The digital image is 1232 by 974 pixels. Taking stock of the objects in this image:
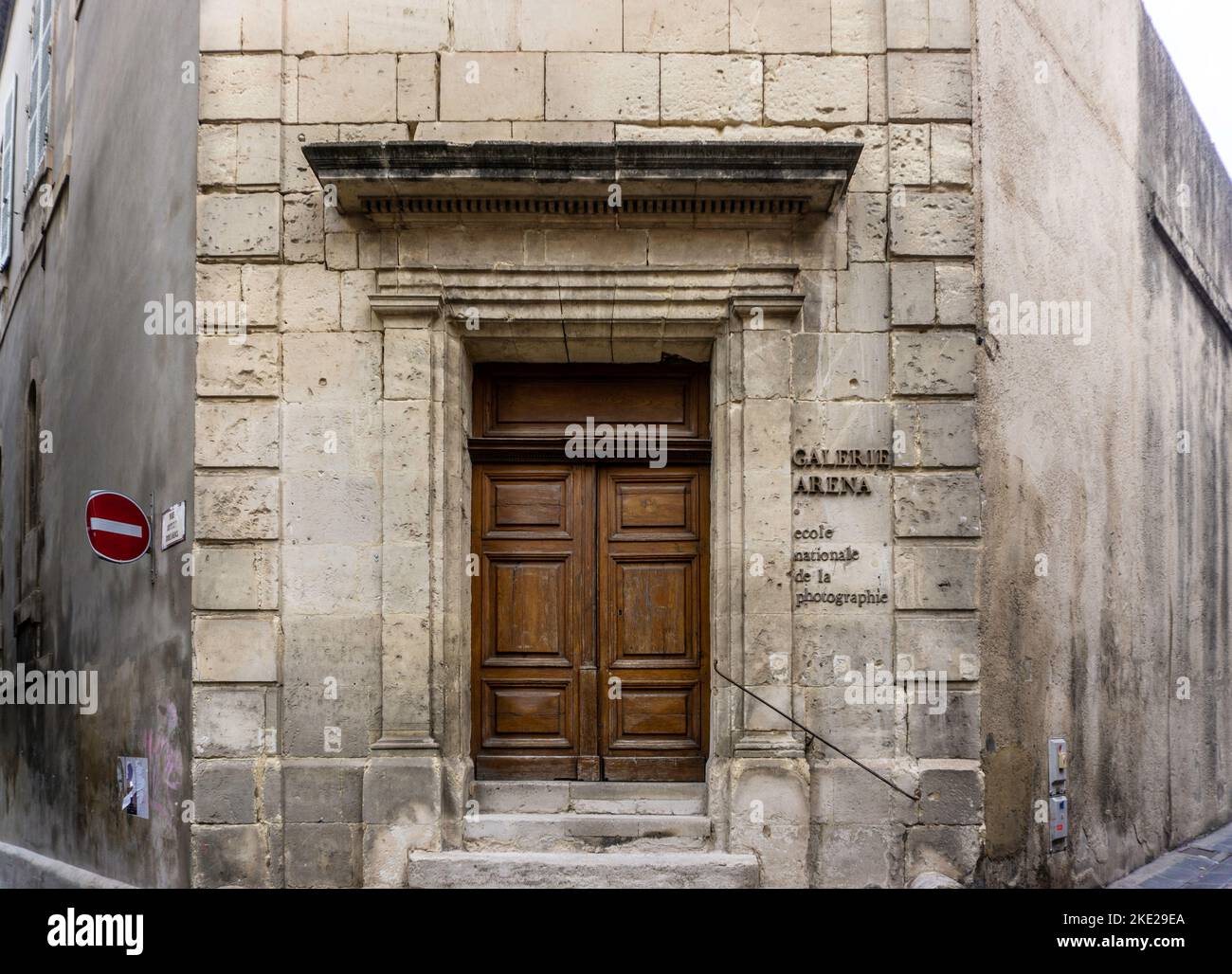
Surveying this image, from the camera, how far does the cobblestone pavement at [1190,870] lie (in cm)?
754

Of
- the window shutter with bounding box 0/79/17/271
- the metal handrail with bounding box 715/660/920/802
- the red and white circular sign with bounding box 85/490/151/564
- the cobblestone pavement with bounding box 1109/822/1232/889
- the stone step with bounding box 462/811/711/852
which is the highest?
the window shutter with bounding box 0/79/17/271

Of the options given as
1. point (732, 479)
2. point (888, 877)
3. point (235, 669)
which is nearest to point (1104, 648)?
point (888, 877)

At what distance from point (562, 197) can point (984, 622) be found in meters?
3.15

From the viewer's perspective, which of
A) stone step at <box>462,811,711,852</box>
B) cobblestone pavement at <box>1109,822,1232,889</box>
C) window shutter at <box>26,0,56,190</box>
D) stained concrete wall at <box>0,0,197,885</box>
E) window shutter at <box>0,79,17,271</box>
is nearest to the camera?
stone step at <box>462,811,711,852</box>

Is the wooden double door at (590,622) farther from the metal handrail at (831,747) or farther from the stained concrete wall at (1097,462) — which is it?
the stained concrete wall at (1097,462)

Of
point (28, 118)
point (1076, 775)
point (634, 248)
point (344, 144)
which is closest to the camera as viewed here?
point (344, 144)

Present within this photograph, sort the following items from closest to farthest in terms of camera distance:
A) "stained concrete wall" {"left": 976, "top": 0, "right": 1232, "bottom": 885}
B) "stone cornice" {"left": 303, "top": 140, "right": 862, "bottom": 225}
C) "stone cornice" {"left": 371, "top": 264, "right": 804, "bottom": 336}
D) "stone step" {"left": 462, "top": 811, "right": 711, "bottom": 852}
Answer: "stone cornice" {"left": 303, "top": 140, "right": 862, "bottom": 225} < "stone step" {"left": 462, "top": 811, "right": 711, "bottom": 852} < "stone cornice" {"left": 371, "top": 264, "right": 804, "bottom": 336} < "stained concrete wall" {"left": 976, "top": 0, "right": 1232, "bottom": 885}

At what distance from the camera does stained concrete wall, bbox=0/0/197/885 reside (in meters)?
6.62

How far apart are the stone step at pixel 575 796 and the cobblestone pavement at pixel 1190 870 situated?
9.87 feet

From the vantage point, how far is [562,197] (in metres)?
6.11

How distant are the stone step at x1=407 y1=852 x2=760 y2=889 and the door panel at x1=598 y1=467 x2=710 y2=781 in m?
0.66

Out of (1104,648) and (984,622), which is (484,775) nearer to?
(984,622)

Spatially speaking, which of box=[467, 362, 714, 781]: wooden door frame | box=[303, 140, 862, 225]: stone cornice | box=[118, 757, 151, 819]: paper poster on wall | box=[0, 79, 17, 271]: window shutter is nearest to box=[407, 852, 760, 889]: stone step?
box=[467, 362, 714, 781]: wooden door frame

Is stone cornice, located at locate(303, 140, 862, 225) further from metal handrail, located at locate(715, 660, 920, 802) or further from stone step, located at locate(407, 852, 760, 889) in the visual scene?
stone step, located at locate(407, 852, 760, 889)
